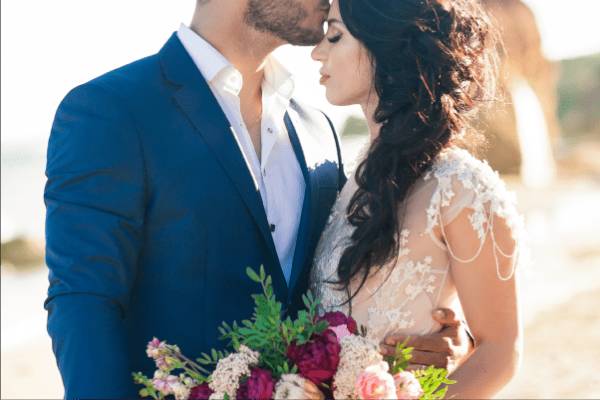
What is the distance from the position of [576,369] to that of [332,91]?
215 inches

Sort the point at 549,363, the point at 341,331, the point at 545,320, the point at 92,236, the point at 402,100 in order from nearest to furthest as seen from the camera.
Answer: the point at 341,331
the point at 92,236
the point at 402,100
the point at 549,363
the point at 545,320

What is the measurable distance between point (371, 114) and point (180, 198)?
889mm

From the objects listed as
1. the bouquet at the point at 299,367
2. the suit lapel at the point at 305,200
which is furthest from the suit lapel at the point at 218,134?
the bouquet at the point at 299,367

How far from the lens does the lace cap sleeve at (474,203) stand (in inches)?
129

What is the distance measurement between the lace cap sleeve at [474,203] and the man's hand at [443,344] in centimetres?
29

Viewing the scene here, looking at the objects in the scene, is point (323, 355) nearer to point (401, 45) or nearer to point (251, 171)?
point (251, 171)

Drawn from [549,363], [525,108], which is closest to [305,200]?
[549,363]

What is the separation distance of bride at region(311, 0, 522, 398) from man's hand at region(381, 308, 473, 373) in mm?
58

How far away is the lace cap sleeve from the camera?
10.8ft

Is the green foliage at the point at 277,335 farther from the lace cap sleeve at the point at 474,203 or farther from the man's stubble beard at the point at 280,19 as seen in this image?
the man's stubble beard at the point at 280,19

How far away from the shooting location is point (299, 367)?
2.63 metres

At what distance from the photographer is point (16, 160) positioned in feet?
150

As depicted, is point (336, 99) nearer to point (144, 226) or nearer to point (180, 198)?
point (180, 198)

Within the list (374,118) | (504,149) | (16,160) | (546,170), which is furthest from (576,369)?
(16,160)
